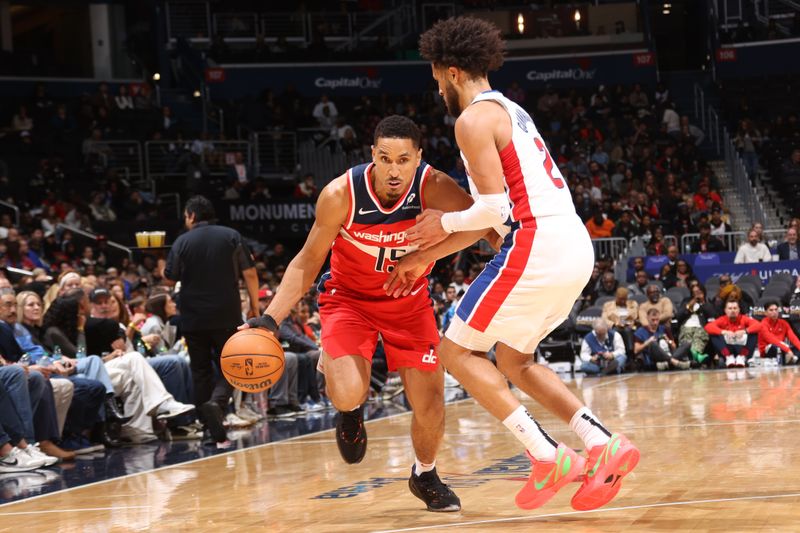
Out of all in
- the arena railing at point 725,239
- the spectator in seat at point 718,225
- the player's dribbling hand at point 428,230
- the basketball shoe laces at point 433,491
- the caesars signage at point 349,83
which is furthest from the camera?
the caesars signage at point 349,83

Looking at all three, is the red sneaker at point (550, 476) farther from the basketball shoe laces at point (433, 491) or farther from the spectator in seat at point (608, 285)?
the spectator in seat at point (608, 285)

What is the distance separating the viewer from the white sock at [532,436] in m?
4.22

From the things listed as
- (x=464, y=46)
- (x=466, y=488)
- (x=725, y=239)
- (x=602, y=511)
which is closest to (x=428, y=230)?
(x=464, y=46)

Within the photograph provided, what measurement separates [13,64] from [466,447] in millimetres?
18678

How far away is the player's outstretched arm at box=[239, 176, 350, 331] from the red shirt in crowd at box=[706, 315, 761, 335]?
10.2 metres

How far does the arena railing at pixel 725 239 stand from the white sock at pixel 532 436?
47.0 ft

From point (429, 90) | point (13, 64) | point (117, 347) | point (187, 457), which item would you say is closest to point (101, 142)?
point (13, 64)

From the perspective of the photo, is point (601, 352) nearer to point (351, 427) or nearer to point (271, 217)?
point (271, 217)

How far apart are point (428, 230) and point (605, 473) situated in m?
1.25

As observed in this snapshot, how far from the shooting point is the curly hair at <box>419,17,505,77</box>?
14.4 ft

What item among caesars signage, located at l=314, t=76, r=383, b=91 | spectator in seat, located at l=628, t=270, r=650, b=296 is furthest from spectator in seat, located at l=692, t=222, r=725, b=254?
caesars signage, located at l=314, t=76, r=383, b=91

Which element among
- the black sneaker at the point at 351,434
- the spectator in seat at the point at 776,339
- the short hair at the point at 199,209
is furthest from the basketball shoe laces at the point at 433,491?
the spectator in seat at the point at 776,339

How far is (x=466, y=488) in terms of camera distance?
545 centimetres

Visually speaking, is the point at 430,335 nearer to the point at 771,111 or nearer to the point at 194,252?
the point at 194,252
